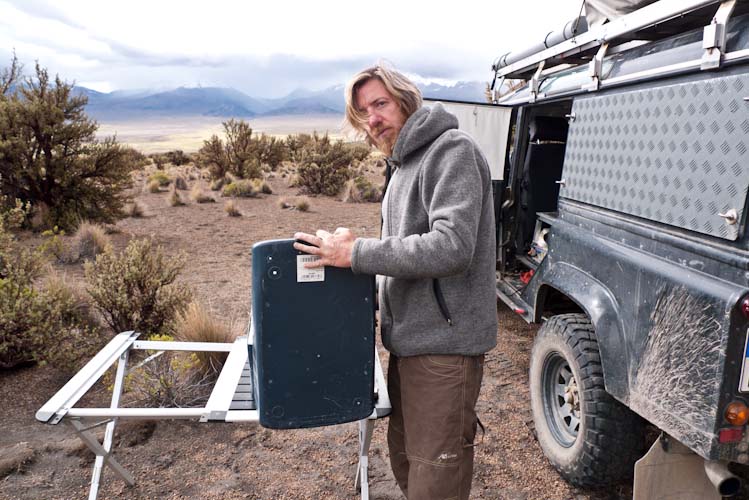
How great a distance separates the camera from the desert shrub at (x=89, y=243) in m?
8.23

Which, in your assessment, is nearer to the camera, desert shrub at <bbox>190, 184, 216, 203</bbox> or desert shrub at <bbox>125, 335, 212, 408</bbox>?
desert shrub at <bbox>125, 335, 212, 408</bbox>

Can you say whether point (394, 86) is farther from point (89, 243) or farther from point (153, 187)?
point (153, 187)

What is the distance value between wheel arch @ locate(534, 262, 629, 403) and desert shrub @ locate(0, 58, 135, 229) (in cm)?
959

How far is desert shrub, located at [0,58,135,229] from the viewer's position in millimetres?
9656

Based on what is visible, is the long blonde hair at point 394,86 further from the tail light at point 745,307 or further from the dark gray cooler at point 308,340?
the tail light at point 745,307

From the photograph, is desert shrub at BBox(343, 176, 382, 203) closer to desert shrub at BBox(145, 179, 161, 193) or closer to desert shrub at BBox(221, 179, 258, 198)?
desert shrub at BBox(221, 179, 258, 198)

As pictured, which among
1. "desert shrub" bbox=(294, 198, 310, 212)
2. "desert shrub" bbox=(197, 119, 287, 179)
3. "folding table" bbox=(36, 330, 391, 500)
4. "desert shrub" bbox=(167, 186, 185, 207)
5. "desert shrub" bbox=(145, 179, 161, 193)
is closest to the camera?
"folding table" bbox=(36, 330, 391, 500)

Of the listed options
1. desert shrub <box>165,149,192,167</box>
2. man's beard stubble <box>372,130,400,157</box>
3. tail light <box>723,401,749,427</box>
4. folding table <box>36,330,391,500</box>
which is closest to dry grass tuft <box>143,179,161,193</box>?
desert shrub <box>165,149,192,167</box>

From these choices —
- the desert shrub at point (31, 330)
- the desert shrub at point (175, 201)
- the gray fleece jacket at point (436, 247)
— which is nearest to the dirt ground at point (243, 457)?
the desert shrub at point (31, 330)

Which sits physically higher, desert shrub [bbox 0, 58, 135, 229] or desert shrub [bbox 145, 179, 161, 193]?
desert shrub [bbox 0, 58, 135, 229]

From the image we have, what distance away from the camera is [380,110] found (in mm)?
1911

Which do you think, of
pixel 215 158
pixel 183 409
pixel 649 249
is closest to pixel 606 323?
pixel 649 249

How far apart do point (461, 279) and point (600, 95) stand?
1727mm

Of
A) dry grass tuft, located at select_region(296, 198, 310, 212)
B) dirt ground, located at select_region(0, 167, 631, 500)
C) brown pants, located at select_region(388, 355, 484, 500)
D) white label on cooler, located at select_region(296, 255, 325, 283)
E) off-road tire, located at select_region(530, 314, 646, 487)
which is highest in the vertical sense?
white label on cooler, located at select_region(296, 255, 325, 283)
